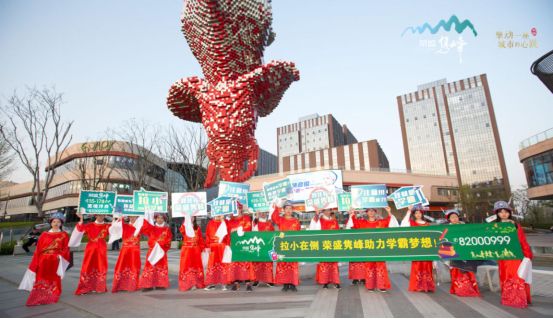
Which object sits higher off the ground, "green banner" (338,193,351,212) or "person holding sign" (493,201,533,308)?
"green banner" (338,193,351,212)

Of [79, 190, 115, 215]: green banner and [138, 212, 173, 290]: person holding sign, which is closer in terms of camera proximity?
[138, 212, 173, 290]: person holding sign

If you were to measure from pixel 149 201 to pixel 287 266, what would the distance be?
3.29 m

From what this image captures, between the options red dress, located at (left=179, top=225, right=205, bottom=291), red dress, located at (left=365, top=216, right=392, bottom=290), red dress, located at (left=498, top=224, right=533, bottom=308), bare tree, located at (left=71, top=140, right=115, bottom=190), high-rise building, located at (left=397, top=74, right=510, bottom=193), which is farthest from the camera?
high-rise building, located at (left=397, top=74, right=510, bottom=193)

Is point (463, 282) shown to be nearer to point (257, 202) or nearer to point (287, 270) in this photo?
point (287, 270)

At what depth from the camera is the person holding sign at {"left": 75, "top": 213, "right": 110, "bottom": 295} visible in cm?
571

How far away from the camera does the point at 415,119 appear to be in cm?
8419

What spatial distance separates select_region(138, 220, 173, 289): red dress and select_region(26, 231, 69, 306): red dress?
1377 millimetres

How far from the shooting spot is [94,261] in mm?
5918

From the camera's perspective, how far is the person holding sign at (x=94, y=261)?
5.71m

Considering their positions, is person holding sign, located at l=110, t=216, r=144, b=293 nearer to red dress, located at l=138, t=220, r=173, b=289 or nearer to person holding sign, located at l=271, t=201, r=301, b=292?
Result: red dress, located at l=138, t=220, r=173, b=289

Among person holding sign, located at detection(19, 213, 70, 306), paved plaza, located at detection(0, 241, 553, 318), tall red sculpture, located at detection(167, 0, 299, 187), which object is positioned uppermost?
tall red sculpture, located at detection(167, 0, 299, 187)

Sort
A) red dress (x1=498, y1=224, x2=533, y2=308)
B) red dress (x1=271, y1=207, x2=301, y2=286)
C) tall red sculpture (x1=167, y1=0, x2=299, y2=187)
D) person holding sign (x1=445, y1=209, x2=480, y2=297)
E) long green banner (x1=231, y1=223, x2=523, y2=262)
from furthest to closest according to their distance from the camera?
1. tall red sculpture (x1=167, y1=0, x2=299, y2=187)
2. red dress (x1=271, y1=207, x2=301, y2=286)
3. person holding sign (x1=445, y1=209, x2=480, y2=297)
4. long green banner (x1=231, y1=223, x2=523, y2=262)
5. red dress (x1=498, y1=224, x2=533, y2=308)

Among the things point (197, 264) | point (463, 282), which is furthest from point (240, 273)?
point (463, 282)

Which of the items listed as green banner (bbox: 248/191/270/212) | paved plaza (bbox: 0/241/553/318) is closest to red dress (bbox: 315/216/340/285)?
paved plaza (bbox: 0/241/553/318)
